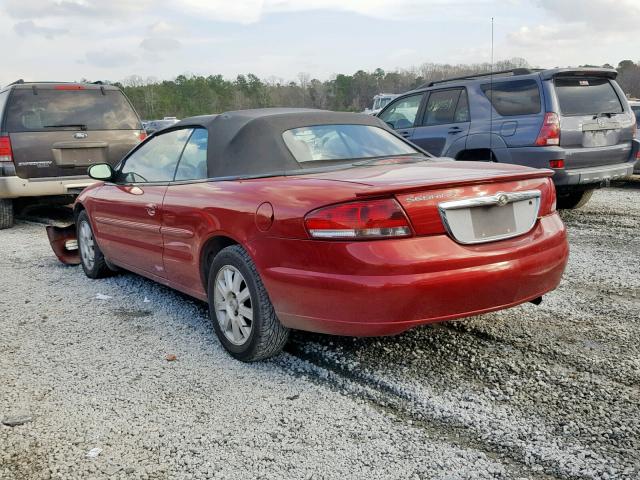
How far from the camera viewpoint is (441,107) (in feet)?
28.5

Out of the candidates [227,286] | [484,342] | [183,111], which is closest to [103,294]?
[227,286]

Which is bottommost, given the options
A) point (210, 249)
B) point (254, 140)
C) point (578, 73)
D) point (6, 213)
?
point (6, 213)

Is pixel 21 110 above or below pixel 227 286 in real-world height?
above

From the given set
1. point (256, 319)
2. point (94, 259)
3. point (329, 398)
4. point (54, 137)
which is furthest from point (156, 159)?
point (54, 137)

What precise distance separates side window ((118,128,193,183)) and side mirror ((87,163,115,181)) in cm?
9

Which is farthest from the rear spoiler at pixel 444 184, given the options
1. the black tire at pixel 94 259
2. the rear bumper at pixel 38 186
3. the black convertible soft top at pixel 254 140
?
the rear bumper at pixel 38 186

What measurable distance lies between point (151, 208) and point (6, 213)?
5600 millimetres

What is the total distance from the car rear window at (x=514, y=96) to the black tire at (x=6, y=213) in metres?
6.94

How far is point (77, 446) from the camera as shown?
2.78m

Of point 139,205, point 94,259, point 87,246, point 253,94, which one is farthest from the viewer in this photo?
point 253,94

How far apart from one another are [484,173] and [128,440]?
2236 millimetres

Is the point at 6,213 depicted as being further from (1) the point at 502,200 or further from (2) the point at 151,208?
(1) the point at 502,200

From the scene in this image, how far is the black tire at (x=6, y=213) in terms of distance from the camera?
29.3ft

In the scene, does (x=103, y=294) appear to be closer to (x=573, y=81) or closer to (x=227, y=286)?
(x=227, y=286)
